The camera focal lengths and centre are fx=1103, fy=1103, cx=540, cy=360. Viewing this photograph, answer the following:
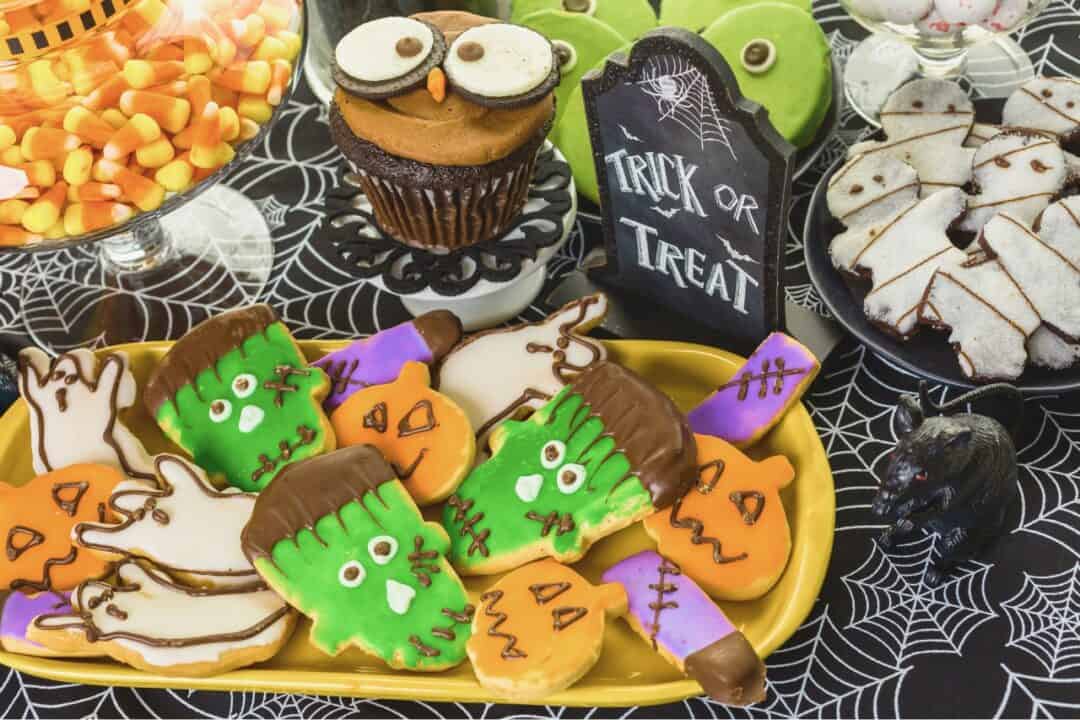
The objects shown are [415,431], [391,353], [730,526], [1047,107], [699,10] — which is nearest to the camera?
[730,526]

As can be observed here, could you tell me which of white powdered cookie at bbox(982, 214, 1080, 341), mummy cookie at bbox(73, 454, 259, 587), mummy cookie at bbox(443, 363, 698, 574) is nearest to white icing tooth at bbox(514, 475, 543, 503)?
mummy cookie at bbox(443, 363, 698, 574)

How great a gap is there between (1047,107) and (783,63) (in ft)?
1.30

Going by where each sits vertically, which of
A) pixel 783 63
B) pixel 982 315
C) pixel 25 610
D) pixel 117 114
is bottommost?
pixel 25 610

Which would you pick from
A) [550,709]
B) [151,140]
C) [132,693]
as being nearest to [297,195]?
[151,140]

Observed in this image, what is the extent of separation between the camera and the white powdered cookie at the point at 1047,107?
64.1 inches

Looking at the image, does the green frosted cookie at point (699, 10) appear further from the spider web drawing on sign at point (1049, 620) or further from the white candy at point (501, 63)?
the spider web drawing on sign at point (1049, 620)

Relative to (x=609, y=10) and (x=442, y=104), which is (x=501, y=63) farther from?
(x=609, y=10)

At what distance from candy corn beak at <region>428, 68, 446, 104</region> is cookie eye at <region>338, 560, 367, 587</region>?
1.99 ft

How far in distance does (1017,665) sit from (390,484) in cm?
80

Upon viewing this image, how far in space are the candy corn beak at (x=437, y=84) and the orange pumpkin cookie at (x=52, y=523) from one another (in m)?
0.65

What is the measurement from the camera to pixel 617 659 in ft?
4.31

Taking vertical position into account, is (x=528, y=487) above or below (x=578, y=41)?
below

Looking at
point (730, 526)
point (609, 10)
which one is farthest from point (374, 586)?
point (609, 10)

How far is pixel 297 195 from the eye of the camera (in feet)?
6.41
